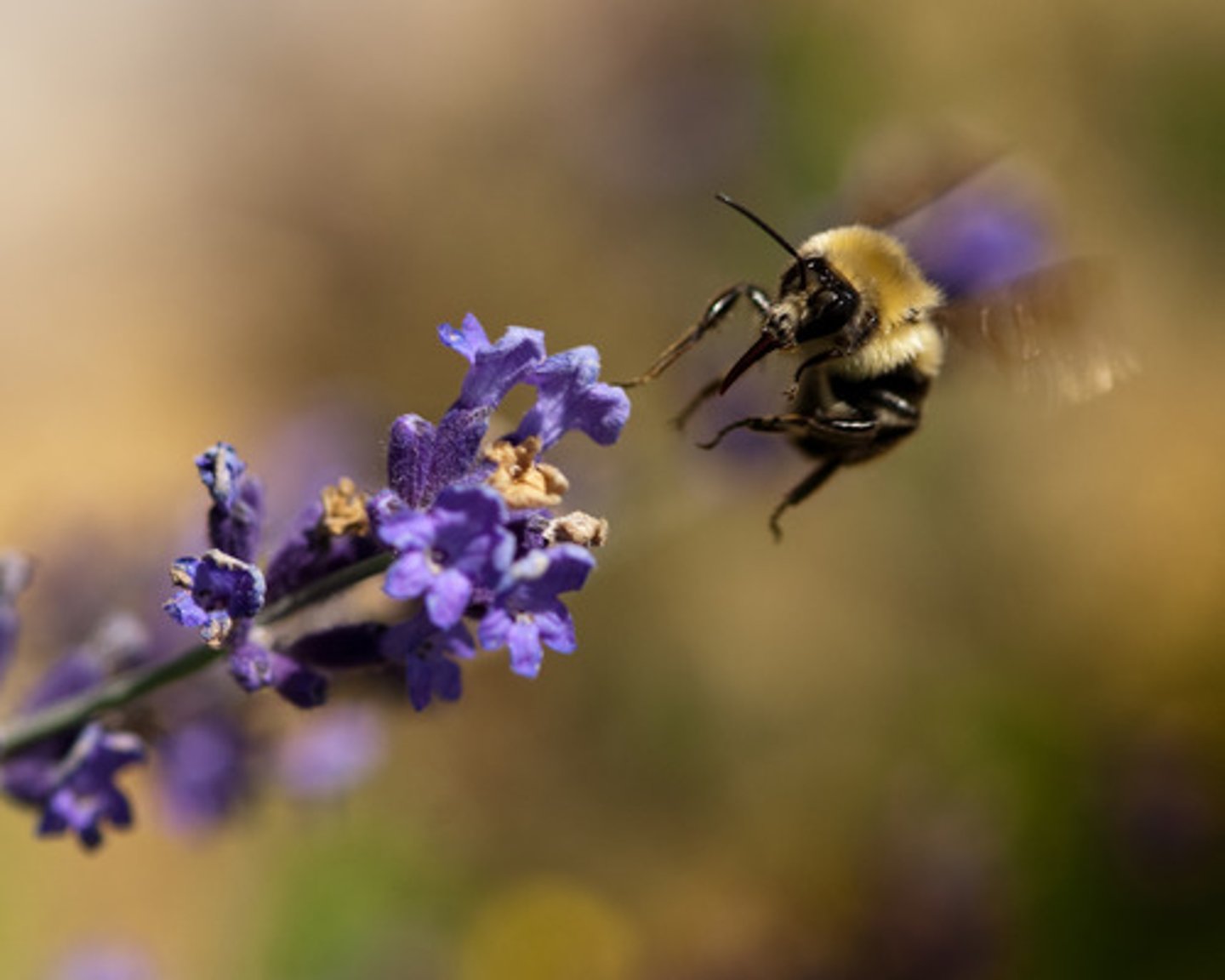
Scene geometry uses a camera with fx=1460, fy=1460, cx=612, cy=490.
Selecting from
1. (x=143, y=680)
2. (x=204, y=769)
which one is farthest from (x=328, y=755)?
(x=143, y=680)

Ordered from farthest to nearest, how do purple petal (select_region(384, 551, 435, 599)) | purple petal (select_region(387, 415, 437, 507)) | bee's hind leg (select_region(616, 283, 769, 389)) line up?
bee's hind leg (select_region(616, 283, 769, 389))
purple petal (select_region(387, 415, 437, 507))
purple petal (select_region(384, 551, 435, 599))

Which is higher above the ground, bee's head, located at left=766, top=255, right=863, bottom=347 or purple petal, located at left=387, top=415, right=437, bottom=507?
bee's head, located at left=766, top=255, right=863, bottom=347

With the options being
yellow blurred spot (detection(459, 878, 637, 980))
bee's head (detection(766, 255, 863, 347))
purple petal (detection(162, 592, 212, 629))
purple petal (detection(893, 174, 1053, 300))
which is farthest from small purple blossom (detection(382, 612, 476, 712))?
yellow blurred spot (detection(459, 878, 637, 980))

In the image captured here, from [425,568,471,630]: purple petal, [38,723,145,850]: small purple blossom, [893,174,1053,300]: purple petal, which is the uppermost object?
[893,174,1053,300]: purple petal

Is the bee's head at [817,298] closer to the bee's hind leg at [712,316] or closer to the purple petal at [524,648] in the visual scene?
the bee's hind leg at [712,316]

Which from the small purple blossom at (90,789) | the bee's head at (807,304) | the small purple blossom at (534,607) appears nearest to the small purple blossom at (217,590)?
the small purple blossom at (534,607)

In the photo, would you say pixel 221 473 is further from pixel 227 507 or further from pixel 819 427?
pixel 819 427

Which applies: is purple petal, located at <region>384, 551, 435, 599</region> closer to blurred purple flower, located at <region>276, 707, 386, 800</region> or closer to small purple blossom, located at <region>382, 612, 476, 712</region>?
small purple blossom, located at <region>382, 612, 476, 712</region>
